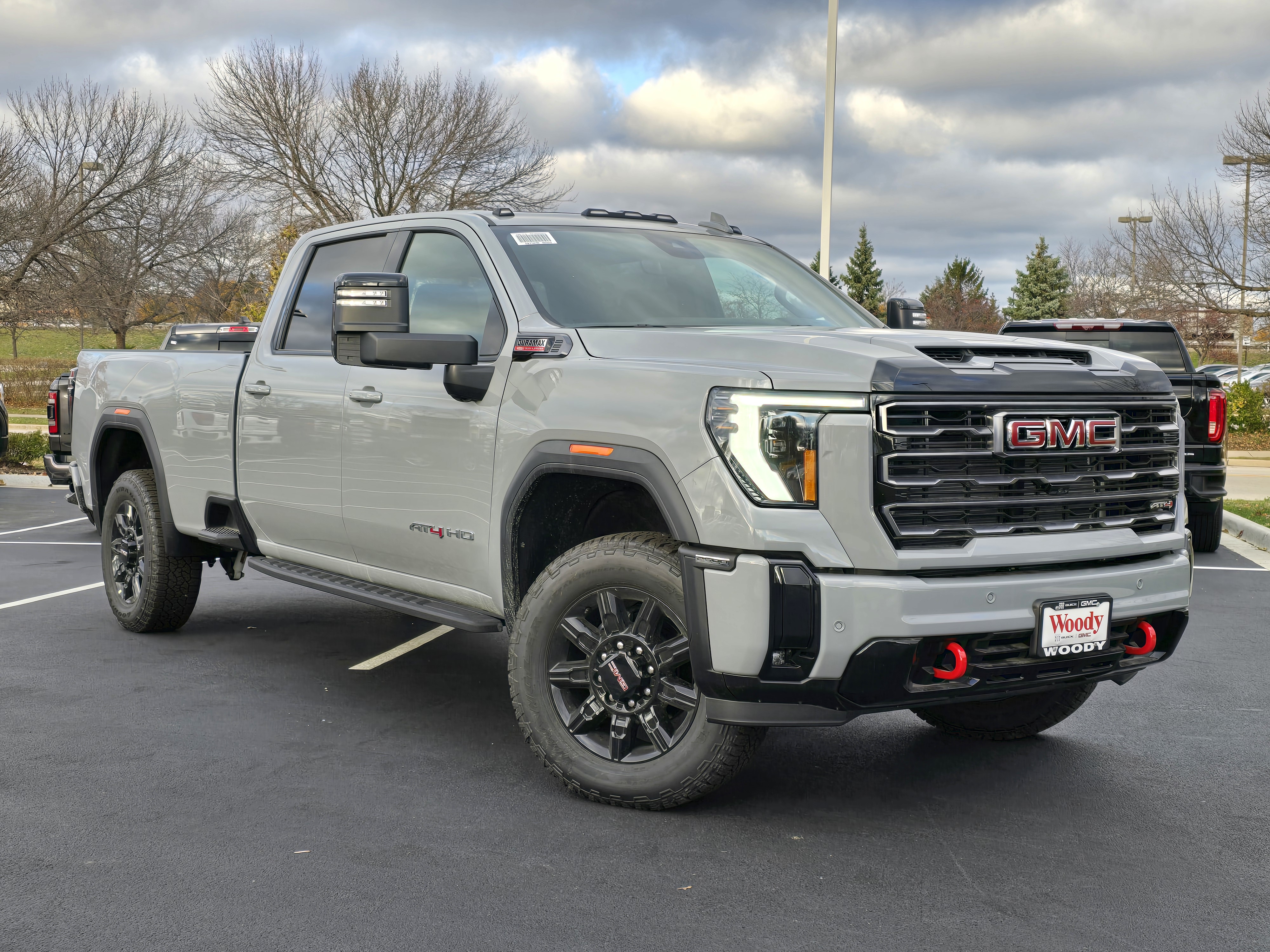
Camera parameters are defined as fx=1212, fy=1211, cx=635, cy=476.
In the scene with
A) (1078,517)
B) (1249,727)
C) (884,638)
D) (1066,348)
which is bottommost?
(1249,727)

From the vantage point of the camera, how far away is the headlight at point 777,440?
3.57 meters

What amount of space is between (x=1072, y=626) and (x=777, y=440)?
3.62 ft

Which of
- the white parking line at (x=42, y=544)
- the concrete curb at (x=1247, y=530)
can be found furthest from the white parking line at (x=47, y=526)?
the concrete curb at (x=1247, y=530)

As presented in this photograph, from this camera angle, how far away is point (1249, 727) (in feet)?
17.2

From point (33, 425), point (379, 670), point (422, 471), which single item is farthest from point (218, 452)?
point (33, 425)

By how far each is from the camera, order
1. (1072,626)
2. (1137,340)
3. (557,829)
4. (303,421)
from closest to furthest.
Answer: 1. (1072,626)
2. (557,829)
3. (303,421)
4. (1137,340)

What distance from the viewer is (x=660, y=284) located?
5.08m

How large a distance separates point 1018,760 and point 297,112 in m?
36.4

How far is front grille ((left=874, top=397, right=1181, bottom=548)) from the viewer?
11.7 feet

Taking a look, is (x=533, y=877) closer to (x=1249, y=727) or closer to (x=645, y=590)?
(x=645, y=590)

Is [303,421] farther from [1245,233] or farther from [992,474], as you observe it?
[1245,233]

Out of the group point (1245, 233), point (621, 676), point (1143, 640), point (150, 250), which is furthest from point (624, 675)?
point (150, 250)

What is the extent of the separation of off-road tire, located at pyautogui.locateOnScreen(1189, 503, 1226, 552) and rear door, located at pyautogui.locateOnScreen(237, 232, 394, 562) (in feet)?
25.6

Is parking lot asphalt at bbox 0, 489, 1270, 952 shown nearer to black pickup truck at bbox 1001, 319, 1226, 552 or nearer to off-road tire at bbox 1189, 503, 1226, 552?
black pickup truck at bbox 1001, 319, 1226, 552
